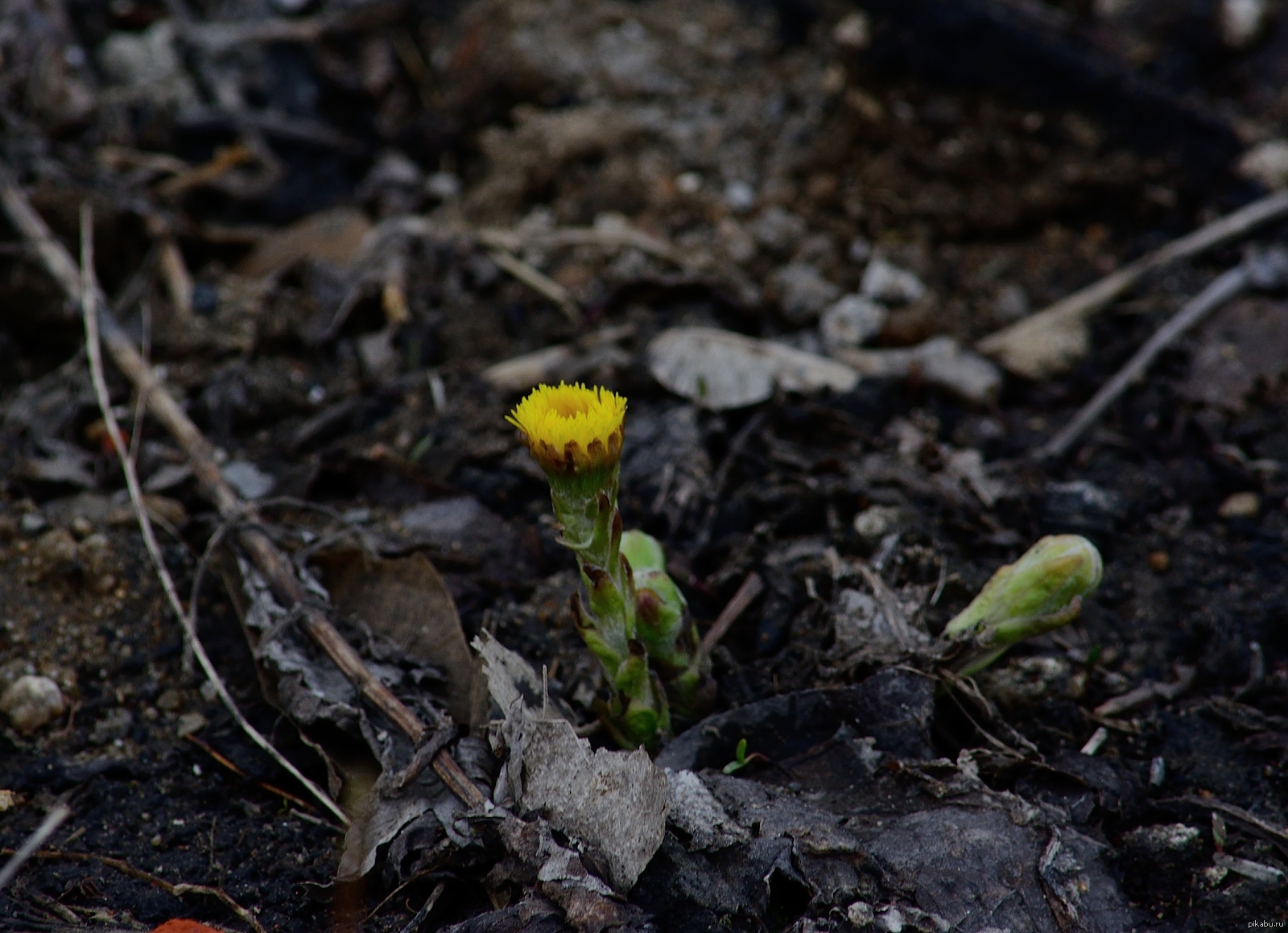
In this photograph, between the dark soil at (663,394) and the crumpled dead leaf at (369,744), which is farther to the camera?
the dark soil at (663,394)

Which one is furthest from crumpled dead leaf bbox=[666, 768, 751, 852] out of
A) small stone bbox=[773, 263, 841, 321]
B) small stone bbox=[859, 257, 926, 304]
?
small stone bbox=[859, 257, 926, 304]

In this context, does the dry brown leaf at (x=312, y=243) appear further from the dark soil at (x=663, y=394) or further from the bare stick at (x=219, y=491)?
the bare stick at (x=219, y=491)

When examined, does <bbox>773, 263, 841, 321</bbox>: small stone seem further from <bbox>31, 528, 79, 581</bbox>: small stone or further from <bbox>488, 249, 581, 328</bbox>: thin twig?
<bbox>31, 528, 79, 581</bbox>: small stone

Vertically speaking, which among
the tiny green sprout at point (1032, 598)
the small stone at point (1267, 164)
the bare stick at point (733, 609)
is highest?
the small stone at point (1267, 164)

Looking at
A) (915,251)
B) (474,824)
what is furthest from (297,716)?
(915,251)

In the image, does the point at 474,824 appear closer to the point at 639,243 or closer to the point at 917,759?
the point at 917,759

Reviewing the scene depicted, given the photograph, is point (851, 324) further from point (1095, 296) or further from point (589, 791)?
point (589, 791)

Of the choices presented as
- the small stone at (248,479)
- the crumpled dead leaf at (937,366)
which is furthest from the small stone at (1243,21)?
the small stone at (248,479)
